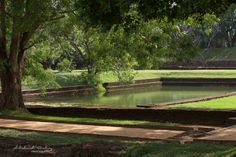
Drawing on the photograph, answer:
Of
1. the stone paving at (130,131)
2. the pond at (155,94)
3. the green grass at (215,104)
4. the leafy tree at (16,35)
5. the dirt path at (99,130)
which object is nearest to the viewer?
the stone paving at (130,131)

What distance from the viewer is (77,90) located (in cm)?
3931

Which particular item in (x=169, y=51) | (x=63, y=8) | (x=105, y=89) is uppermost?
(x=63, y=8)

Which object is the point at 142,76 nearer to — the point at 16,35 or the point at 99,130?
the point at 16,35

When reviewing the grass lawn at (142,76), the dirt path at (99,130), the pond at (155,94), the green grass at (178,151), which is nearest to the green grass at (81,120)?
the dirt path at (99,130)

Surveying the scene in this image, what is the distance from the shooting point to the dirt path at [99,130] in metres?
11.9

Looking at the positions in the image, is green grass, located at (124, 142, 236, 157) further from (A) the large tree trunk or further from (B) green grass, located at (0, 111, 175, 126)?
(A) the large tree trunk

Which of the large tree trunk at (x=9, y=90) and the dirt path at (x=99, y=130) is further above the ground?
the large tree trunk at (x=9, y=90)

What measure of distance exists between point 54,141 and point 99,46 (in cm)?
1116

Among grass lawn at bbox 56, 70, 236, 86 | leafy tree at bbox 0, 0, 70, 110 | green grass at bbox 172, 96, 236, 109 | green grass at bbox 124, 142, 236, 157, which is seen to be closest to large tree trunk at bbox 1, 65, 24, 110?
leafy tree at bbox 0, 0, 70, 110

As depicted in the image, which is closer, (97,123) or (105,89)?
(97,123)

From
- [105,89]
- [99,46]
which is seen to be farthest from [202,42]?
[99,46]

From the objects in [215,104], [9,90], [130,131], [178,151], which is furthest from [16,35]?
[178,151]

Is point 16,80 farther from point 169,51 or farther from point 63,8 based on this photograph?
point 169,51

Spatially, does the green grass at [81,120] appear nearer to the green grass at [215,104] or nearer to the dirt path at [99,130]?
the dirt path at [99,130]
